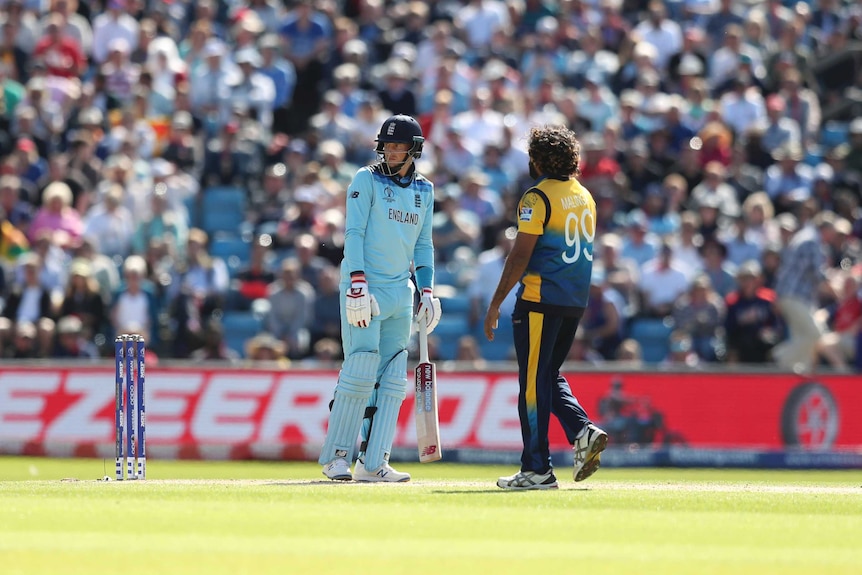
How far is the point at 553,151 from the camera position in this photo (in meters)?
11.1

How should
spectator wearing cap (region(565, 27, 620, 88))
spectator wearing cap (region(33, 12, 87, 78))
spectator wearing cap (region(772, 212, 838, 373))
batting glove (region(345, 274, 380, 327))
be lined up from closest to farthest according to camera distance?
batting glove (region(345, 274, 380, 327)) < spectator wearing cap (region(772, 212, 838, 373)) < spectator wearing cap (region(33, 12, 87, 78)) < spectator wearing cap (region(565, 27, 620, 88))

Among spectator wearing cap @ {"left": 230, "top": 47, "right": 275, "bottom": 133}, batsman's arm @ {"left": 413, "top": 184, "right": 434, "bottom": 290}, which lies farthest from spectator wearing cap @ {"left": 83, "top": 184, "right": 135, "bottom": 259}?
batsman's arm @ {"left": 413, "top": 184, "right": 434, "bottom": 290}

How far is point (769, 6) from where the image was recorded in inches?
1027

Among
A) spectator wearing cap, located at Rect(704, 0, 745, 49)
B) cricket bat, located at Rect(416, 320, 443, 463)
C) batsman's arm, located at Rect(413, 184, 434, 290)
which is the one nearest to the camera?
cricket bat, located at Rect(416, 320, 443, 463)

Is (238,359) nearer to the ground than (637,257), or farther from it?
nearer to the ground

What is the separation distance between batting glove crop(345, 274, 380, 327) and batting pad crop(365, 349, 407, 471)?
1.82 feet

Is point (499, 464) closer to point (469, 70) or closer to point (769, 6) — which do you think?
point (469, 70)

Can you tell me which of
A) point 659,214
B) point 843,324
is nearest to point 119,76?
point 659,214

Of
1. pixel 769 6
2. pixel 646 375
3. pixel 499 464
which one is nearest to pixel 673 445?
pixel 646 375

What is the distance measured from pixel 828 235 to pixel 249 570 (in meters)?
15.1

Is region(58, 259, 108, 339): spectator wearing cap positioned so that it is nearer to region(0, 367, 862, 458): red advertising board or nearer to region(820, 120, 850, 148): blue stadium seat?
region(0, 367, 862, 458): red advertising board

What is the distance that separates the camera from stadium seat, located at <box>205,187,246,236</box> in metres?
22.6

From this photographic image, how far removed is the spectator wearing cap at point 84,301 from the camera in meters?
20.2

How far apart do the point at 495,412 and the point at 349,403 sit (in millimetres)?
7073
